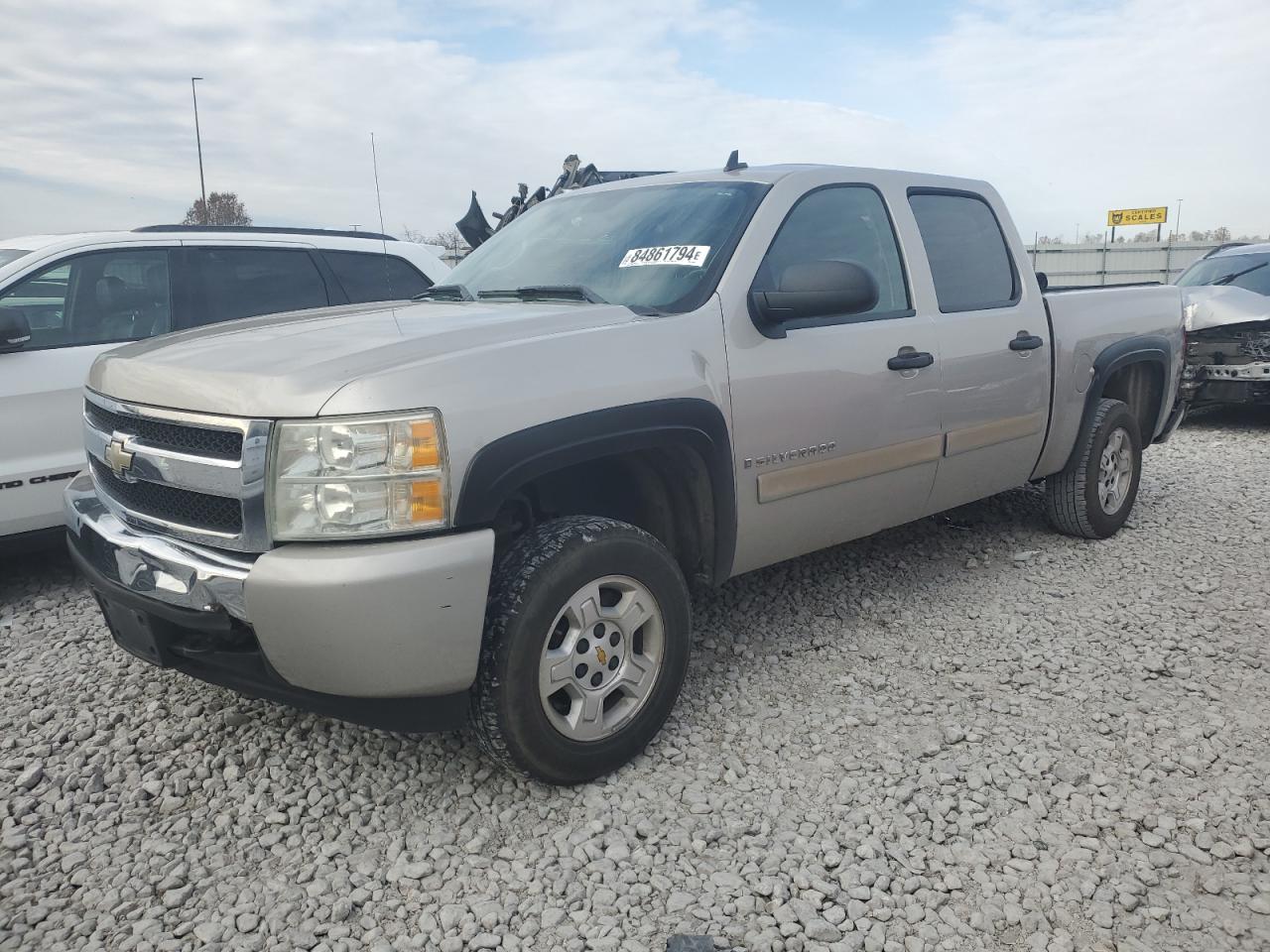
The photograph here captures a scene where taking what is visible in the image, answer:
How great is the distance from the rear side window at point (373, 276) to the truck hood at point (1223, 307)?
6962 millimetres

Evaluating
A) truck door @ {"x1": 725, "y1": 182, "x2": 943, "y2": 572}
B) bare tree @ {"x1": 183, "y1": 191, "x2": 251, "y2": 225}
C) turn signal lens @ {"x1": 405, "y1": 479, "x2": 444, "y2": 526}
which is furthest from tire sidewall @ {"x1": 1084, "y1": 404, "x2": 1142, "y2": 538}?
bare tree @ {"x1": 183, "y1": 191, "x2": 251, "y2": 225}

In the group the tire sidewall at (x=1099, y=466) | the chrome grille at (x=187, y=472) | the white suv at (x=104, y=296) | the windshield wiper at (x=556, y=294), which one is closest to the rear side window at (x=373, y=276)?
the white suv at (x=104, y=296)

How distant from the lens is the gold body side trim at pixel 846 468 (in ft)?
11.0

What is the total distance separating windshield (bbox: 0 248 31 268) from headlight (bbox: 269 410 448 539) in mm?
3168

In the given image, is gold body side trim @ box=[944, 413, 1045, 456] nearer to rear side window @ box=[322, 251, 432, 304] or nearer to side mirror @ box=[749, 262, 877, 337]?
side mirror @ box=[749, 262, 877, 337]

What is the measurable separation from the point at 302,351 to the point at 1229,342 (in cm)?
864

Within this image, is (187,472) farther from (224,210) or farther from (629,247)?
(224,210)

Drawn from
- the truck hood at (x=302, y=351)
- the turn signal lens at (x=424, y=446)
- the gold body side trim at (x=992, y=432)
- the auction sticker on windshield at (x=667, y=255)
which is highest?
the auction sticker on windshield at (x=667, y=255)

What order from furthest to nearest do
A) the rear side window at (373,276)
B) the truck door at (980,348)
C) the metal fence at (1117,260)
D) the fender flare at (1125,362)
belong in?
the metal fence at (1117,260) < the rear side window at (373,276) < the fender flare at (1125,362) < the truck door at (980,348)

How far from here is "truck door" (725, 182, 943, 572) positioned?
326cm

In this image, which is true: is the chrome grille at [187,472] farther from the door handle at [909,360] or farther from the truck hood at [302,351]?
the door handle at [909,360]

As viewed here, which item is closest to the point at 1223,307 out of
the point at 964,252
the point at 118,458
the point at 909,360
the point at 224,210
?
the point at 964,252

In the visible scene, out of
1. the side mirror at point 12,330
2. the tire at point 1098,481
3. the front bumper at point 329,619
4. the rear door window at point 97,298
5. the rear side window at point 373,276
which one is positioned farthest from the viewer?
the rear side window at point 373,276

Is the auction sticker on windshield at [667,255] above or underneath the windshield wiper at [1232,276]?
above
